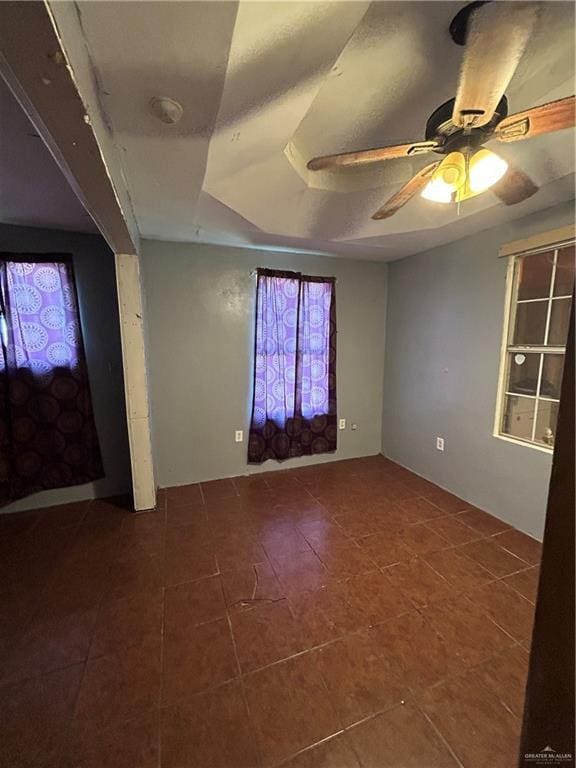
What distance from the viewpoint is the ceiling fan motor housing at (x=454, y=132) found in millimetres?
1117

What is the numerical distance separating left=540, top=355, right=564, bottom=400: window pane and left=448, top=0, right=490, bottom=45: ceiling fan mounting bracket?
→ 191cm

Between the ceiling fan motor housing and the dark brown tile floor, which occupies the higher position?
the ceiling fan motor housing

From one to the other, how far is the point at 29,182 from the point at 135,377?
127cm

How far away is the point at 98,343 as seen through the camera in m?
2.62

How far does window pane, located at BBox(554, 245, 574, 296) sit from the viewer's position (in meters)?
2.03

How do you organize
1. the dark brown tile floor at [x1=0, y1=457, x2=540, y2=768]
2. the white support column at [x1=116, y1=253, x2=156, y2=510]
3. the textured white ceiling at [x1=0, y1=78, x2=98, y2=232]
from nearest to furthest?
the dark brown tile floor at [x1=0, y1=457, x2=540, y2=768] < the textured white ceiling at [x1=0, y1=78, x2=98, y2=232] < the white support column at [x1=116, y1=253, x2=156, y2=510]

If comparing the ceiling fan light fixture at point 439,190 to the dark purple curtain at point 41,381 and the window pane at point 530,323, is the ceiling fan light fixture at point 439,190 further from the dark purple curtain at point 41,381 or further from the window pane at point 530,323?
the dark purple curtain at point 41,381

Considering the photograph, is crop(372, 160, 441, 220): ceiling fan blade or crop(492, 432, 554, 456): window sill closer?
crop(372, 160, 441, 220): ceiling fan blade

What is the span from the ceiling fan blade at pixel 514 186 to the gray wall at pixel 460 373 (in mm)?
822

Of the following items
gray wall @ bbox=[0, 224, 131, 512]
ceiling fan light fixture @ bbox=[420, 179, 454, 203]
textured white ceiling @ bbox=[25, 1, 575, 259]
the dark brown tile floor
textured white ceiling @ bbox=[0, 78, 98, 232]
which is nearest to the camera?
textured white ceiling @ bbox=[25, 1, 575, 259]

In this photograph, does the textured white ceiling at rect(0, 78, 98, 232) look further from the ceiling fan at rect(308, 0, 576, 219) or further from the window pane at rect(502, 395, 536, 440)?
the window pane at rect(502, 395, 536, 440)

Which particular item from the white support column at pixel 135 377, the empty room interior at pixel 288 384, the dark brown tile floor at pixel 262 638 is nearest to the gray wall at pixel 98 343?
the empty room interior at pixel 288 384

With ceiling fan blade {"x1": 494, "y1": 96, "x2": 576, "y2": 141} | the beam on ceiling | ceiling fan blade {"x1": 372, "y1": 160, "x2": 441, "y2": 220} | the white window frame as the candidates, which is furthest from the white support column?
the white window frame

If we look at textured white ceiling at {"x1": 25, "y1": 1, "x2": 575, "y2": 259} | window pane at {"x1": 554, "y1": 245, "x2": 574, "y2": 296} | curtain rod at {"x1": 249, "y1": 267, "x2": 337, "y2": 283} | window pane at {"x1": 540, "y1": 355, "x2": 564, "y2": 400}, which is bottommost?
window pane at {"x1": 540, "y1": 355, "x2": 564, "y2": 400}
